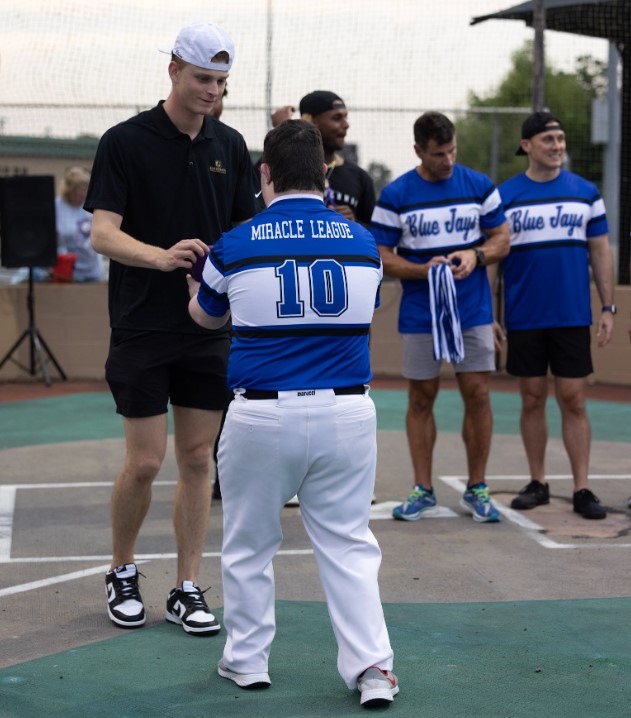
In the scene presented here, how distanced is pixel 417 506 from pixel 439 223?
59.6 inches

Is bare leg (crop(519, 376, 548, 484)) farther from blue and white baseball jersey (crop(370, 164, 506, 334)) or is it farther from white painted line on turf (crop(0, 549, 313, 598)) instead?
white painted line on turf (crop(0, 549, 313, 598))

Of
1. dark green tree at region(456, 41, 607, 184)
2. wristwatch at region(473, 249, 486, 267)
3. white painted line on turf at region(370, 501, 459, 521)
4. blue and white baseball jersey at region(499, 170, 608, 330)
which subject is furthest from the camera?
dark green tree at region(456, 41, 607, 184)

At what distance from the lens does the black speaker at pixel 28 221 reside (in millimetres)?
12062

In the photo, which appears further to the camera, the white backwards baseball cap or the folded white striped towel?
the folded white striped towel

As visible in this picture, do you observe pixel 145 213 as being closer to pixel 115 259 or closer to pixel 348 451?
pixel 115 259

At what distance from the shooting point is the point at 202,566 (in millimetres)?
5562

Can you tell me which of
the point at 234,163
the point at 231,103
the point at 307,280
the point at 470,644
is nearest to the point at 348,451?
the point at 307,280

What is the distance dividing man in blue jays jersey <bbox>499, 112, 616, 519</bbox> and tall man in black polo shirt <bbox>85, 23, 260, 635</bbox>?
2472 mm

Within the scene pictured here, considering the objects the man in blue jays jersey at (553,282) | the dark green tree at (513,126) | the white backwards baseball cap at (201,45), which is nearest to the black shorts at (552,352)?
the man in blue jays jersey at (553,282)

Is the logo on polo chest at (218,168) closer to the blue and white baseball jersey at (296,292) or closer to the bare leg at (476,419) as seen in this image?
the blue and white baseball jersey at (296,292)

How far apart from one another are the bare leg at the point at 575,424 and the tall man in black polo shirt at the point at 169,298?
8.64ft

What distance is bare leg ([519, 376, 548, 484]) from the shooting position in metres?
6.86

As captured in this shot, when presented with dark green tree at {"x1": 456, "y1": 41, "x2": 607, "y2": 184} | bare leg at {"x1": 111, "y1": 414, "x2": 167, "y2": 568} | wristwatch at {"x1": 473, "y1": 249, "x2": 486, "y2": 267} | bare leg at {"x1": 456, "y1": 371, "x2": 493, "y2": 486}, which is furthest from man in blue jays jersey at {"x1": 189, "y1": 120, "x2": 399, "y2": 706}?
dark green tree at {"x1": 456, "y1": 41, "x2": 607, "y2": 184}

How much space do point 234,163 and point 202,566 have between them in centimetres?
190
